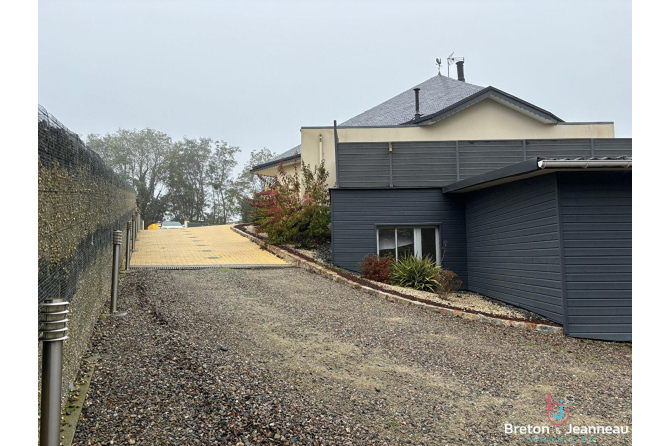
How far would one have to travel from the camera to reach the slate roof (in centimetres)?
1798

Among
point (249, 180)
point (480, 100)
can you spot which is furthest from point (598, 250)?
point (249, 180)

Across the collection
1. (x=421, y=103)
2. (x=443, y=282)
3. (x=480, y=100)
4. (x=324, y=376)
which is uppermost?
Answer: (x=421, y=103)

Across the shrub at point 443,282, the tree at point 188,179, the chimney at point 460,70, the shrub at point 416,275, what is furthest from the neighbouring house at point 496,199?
the tree at point 188,179

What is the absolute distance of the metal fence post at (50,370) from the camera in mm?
2236

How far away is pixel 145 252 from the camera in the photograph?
1498 cm

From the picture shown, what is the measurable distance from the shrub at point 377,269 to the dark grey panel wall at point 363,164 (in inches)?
90.4

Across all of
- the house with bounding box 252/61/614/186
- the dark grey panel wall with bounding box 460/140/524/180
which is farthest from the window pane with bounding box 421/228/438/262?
the house with bounding box 252/61/614/186

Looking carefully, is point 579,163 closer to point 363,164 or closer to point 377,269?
point 377,269

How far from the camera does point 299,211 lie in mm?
14203

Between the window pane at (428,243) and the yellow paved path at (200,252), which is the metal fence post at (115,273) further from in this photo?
the window pane at (428,243)

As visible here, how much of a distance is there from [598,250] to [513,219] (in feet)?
6.26

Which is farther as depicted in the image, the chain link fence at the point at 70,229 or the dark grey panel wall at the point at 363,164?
the dark grey panel wall at the point at 363,164
